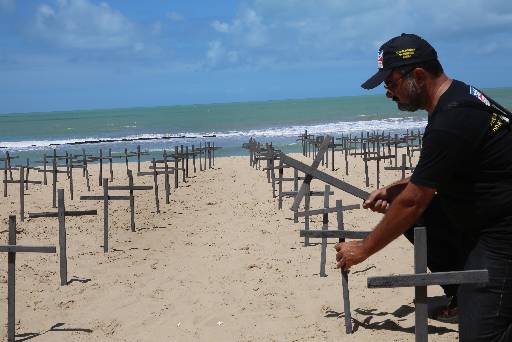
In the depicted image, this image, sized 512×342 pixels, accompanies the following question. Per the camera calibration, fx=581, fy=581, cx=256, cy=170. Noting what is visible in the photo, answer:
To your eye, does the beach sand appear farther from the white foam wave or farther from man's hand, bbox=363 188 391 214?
the white foam wave

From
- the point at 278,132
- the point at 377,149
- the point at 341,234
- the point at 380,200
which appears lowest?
the point at 341,234

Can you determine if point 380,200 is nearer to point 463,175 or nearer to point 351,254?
point 351,254

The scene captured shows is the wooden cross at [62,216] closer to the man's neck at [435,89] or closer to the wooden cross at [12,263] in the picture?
the wooden cross at [12,263]

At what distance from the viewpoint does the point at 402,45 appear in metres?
2.79

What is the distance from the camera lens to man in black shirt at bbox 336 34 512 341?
2.60 meters

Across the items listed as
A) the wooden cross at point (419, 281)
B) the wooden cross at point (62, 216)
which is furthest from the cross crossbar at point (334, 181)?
the wooden cross at point (62, 216)

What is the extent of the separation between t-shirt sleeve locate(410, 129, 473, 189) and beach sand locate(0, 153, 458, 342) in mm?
2646

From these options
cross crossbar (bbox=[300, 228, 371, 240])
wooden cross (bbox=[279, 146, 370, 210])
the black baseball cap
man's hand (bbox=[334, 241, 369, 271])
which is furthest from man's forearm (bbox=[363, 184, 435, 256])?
cross crossbar (bbox=[300, 228, 371, 240])

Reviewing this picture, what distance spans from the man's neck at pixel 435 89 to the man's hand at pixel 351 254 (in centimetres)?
77

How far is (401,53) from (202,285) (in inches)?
226

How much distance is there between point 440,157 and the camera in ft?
8.49

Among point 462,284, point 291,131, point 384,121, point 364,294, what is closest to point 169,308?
point 364,294

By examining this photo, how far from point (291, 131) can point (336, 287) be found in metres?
45.9

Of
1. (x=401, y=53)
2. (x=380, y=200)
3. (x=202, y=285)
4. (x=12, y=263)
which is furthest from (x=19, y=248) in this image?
(x=401, y=53)
